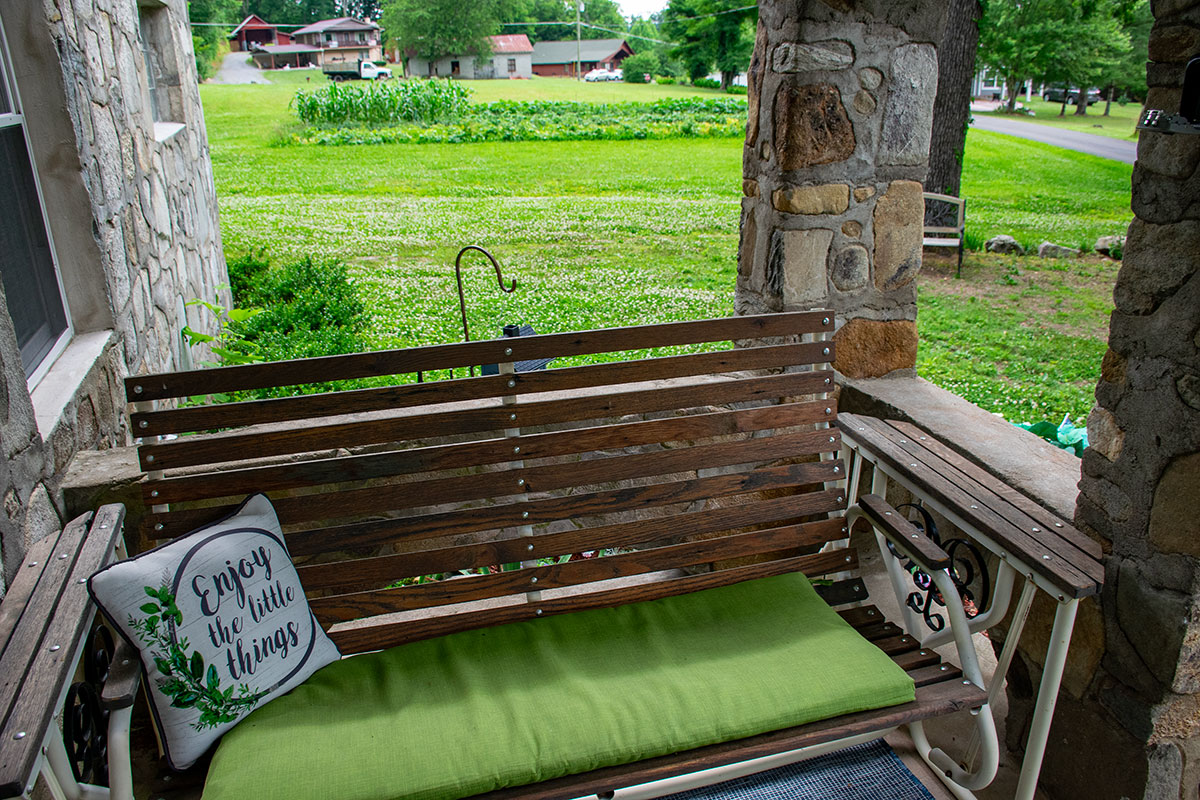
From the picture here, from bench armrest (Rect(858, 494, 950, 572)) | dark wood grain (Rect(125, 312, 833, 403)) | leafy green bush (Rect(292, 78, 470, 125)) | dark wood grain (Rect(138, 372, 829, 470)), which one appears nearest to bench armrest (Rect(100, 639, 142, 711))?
dark wood grain (Rect(138, 372, 829, 470))

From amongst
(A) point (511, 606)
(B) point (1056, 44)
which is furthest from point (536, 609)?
(B) point (1056, 44)

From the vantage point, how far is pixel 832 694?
1.67m

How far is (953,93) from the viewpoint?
707 centimetres

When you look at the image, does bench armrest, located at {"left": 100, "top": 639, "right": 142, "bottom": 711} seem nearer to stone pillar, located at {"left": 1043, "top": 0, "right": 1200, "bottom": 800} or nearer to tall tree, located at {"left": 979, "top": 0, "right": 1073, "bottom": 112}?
stone pillar, located at {"left": 1043, "top": 0, "right": 1200, "bottom": 800}

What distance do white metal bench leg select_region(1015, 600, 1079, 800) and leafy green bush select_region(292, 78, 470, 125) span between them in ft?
55.6

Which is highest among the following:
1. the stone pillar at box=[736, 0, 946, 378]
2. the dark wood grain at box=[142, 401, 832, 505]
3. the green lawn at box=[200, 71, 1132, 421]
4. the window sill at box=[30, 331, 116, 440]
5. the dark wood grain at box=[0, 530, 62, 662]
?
the stone pillar at box=[736, 0, 946, 378]

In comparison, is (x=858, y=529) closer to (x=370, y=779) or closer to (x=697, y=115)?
(x=370, y=779)

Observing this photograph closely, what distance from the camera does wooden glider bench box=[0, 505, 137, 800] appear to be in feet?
4.00

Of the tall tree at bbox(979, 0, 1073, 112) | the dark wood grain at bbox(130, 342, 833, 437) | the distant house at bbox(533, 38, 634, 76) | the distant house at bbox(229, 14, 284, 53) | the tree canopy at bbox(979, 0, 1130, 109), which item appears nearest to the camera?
the dark wood grain at bbox(130, 342, 833, 437)

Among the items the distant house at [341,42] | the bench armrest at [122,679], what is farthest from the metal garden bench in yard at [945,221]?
the distant house at [341,42]

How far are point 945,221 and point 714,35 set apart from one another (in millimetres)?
25874

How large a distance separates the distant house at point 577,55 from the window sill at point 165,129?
38.9 metres

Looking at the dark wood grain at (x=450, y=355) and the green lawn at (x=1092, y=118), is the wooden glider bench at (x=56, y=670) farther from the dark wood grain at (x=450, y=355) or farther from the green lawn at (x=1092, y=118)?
the green lawn at (x=1092, y=118)

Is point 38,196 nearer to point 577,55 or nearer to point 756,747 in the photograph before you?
point 756,747
